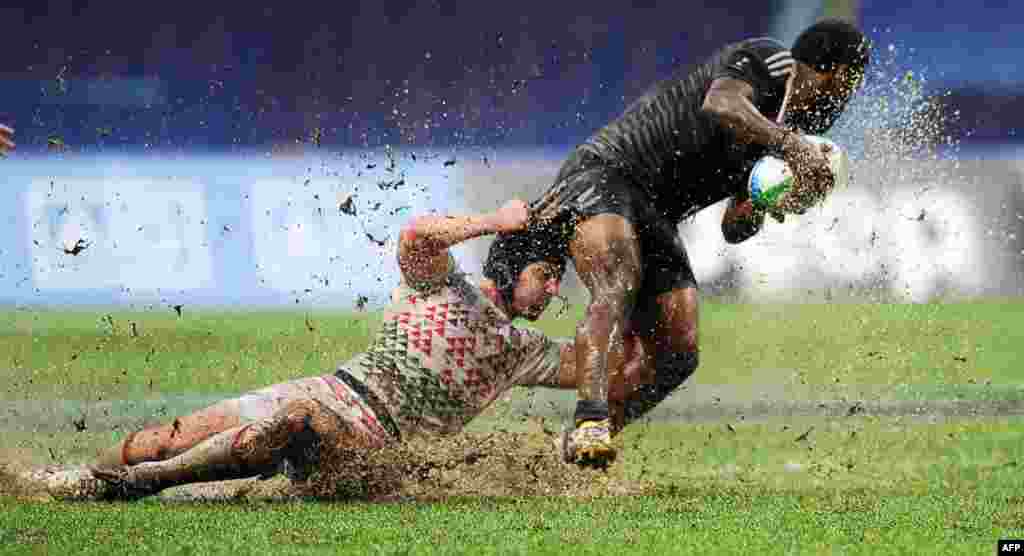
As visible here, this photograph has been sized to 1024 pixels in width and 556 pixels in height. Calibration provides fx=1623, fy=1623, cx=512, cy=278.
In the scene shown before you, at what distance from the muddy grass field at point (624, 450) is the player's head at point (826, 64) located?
1.71 m

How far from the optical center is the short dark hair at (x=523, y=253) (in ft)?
22.8

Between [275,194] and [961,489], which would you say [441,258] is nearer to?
[961,489]

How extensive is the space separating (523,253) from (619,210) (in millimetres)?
451

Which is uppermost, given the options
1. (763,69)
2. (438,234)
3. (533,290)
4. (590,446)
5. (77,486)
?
(763,69)

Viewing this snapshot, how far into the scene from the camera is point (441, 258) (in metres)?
6.39

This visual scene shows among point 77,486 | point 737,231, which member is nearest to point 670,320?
point 737,231

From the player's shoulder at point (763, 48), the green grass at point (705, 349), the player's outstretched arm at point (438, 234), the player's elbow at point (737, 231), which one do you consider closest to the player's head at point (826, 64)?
the player's shoulder at point (763, 48)

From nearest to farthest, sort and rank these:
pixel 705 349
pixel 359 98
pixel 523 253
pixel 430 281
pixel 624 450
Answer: pixel 430 281, pixel 523 253, pixel 624 450, pixel 705 349, pixel 359 98

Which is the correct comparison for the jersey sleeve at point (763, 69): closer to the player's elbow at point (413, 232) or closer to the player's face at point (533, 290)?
the player's face at point (533, 290)

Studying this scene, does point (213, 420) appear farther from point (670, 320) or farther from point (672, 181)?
point (672, 181)

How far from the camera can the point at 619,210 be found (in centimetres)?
693

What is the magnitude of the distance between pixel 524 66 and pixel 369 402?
10946 mm

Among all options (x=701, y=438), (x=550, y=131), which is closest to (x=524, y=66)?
(x=550, y=131)

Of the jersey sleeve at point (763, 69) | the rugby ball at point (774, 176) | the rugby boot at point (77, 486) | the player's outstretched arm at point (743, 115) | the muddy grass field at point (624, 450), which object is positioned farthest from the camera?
the jersey sleeve at point (763, 69)
